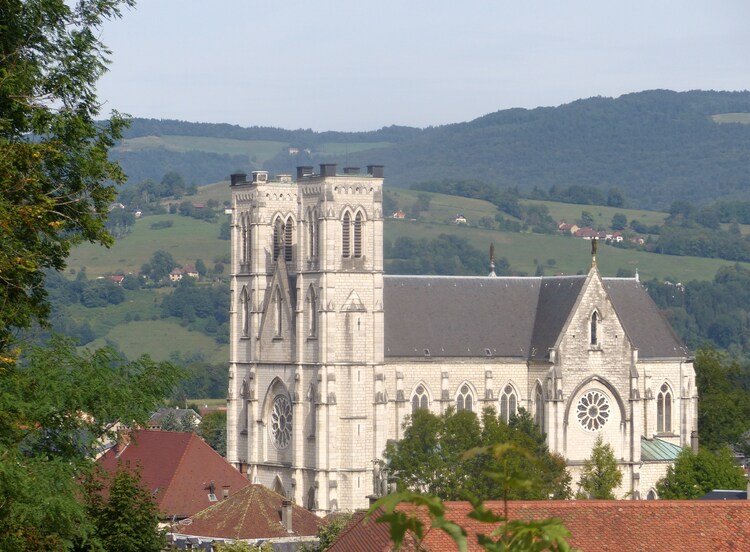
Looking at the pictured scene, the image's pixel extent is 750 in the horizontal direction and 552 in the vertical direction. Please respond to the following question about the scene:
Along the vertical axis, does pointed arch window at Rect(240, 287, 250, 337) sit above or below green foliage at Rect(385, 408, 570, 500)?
above

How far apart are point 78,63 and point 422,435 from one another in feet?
179

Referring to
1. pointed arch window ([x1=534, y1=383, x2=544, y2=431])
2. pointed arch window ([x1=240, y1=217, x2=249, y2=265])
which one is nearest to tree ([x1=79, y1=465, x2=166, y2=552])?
pointed arch window ([x1=534, y1=383, x2=544, y2=431])

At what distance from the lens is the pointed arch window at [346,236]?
91.7m

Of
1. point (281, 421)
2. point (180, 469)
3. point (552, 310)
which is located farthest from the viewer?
point (552, 310)

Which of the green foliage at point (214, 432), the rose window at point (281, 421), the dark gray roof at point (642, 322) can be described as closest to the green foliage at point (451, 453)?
the rose window at point (281, 421)

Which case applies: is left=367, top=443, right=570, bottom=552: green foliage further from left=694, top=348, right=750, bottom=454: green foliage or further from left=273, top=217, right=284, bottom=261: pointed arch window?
left=694, top=348, right=750, bottom=454: green foliage

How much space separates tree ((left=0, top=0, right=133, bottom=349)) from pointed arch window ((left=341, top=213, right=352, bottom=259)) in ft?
189

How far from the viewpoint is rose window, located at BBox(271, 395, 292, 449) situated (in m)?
93.9

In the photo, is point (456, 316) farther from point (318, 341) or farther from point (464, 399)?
point (318, 341)

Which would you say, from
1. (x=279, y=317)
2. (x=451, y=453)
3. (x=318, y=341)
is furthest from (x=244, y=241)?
(x=451, y=453)

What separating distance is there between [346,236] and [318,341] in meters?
5.06

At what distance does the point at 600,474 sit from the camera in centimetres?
9119

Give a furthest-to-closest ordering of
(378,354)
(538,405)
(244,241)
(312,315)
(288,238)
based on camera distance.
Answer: (244,241) → (288,238) → (538,405) → (312,315) → (378,354)

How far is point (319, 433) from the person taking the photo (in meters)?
90.6
